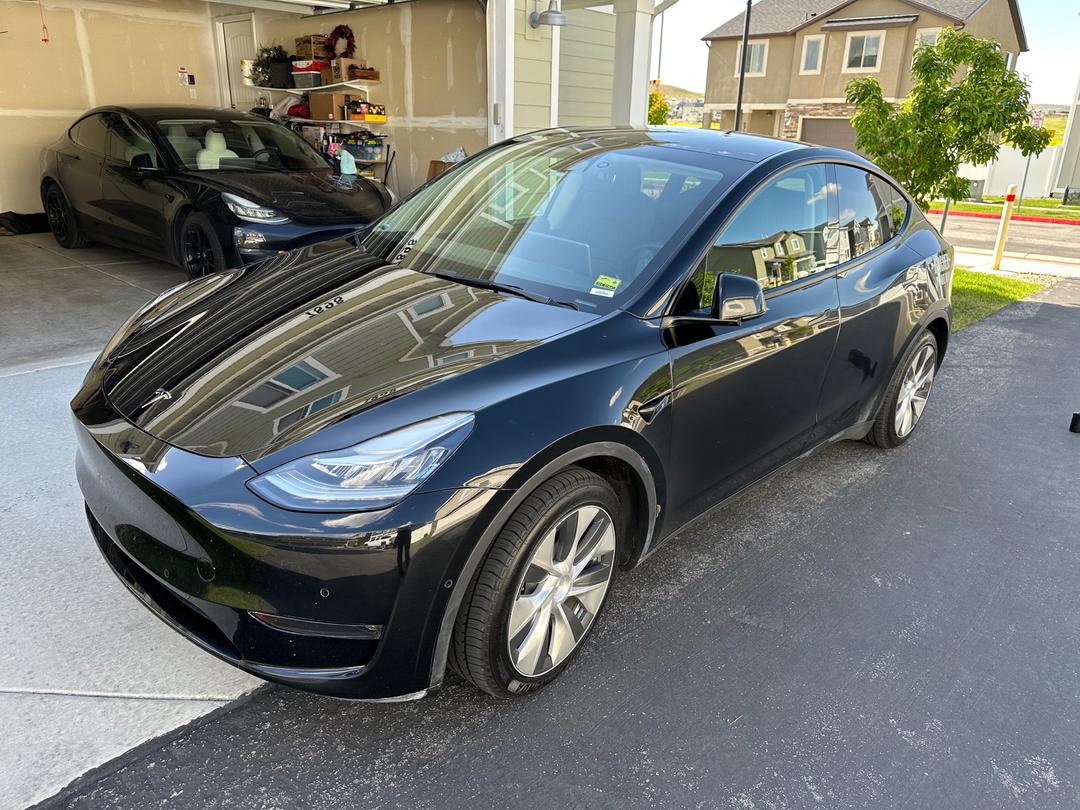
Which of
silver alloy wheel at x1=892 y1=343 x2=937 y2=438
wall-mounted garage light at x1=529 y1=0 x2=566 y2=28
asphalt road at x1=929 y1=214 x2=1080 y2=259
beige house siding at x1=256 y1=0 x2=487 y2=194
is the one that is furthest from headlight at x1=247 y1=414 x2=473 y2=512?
asphalt road at x1=929 y1=214 x2=1080 y2=259

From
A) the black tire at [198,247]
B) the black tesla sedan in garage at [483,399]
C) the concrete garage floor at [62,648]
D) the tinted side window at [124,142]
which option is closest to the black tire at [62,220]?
the tinted side window at [124,142]

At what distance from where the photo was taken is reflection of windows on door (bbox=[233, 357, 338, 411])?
7.22 feet

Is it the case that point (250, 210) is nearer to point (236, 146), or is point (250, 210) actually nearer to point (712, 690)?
point (236, 146)

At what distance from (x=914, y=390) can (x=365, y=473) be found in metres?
3.53

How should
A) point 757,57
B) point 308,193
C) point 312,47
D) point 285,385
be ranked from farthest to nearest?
point 757,57, point 312,47, point 308,193, point 285,385

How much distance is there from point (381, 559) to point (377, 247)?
5.93 feet

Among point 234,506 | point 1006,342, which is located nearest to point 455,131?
point 1006,342

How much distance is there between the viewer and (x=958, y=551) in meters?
3.47

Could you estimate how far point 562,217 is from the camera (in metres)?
3.05

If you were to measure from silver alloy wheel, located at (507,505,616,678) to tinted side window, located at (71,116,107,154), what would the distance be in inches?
276

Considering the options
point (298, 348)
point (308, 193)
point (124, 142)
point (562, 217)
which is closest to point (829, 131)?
point (308, 193)

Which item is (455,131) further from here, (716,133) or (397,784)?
(397,784)

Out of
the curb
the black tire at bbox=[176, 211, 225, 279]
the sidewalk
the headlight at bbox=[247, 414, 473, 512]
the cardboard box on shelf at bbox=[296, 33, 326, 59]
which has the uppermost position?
the cardboard box on shelf at bbox=[296, 33, 326, 59]

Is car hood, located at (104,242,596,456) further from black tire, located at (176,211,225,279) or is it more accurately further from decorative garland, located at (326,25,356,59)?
decorative garland, located at (326,25,356,59)
